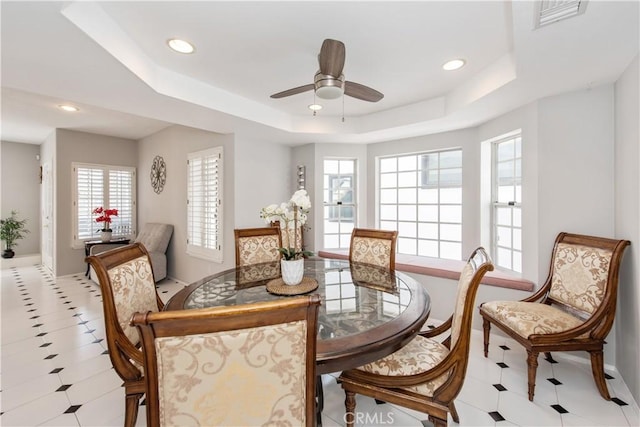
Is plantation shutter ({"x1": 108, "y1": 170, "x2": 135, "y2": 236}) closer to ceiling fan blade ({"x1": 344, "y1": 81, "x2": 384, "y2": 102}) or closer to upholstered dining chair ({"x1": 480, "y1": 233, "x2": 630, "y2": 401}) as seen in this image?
ceiling fan blade ({"x1": 344, "y1": 81, "x2": 384, "y2": 102})

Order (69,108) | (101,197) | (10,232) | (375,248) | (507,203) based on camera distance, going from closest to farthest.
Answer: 1. (375,248)
2. (507,203)
3. (69,108)
4. (101,197)
5. (10,232)

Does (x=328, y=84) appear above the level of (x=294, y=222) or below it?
above

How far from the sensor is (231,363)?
2.58 ft

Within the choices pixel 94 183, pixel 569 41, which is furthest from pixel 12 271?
pixel 569 41

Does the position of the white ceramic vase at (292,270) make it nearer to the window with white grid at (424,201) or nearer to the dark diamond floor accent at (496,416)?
the dark diamond floor accent at (496,416)

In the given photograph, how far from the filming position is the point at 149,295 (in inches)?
71.3

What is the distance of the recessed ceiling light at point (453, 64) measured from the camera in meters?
2.24

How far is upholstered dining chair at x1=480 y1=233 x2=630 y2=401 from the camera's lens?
1.90m

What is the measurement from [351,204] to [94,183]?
5031 millimetres

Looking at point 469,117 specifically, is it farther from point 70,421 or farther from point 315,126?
point 70,421

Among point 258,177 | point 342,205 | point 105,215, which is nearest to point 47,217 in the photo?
point 105,215

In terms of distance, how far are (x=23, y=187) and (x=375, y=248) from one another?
7787 millimetres

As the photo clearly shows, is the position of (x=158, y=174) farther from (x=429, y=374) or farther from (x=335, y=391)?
(x=429, y=374)

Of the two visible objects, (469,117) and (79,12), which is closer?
(79,12)
